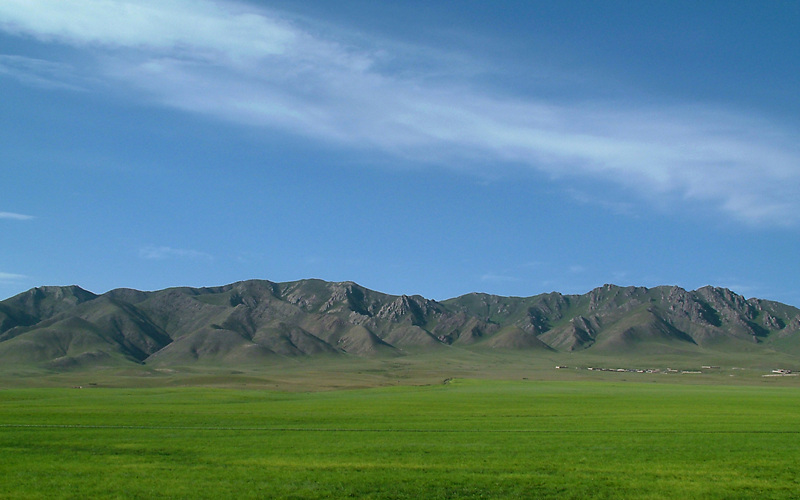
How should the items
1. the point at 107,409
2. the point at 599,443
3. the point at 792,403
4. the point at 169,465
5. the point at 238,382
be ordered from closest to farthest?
1. the point at 169,465
2. the point at 599,443
3. the point at 107,409
4. the point at 792,403
5. the point at 238,382

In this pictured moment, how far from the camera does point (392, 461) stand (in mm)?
35094

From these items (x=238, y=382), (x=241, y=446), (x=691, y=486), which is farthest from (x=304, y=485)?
(x=238, y=382)

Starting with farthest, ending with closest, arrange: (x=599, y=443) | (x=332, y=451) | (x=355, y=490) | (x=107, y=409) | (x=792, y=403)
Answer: (x=792, y=403), (x=107, y=409), (x=599, y=443), (x=332, y=451), (x=355, y=490)

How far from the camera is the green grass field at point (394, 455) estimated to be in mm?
28391

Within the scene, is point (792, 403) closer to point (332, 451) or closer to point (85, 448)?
point (332, 451)

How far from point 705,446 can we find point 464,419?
23.2m

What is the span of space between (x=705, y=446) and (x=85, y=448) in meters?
37.1

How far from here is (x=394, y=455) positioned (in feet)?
122

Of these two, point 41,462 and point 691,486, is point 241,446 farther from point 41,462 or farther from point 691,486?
point 691,486

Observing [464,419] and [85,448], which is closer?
[85,448]

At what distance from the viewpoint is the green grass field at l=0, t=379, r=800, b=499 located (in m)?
28.4

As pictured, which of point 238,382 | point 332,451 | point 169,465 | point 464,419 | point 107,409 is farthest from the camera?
point 238,382

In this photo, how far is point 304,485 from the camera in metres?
29.0

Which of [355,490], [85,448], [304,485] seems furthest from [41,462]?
[355,490]
